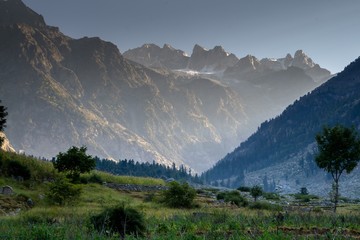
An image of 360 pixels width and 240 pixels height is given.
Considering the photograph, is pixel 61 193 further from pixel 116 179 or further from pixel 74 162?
Answer: pixel 116 179

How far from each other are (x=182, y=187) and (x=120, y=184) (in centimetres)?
3315

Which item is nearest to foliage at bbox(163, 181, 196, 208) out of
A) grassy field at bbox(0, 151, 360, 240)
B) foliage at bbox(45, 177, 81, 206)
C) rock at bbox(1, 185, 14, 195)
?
grassy field at bbox(0, 151, 360, 240)

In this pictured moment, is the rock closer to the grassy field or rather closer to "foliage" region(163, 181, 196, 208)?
the grassy field

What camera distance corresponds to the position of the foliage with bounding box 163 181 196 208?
1998 inches

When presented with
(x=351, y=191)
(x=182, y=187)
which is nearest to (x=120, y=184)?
(x=182, y=187)

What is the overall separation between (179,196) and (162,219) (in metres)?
24.8

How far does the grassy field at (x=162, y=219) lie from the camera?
15799mm

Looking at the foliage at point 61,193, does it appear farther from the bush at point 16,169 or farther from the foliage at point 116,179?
the foliage at point 116,179

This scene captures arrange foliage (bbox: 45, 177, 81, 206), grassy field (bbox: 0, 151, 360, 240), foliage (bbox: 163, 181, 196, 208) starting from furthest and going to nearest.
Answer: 1. foliage (bbox: 163, 181, 196, 208)
2. foliage (bbox: 45, 177, 81, 206)
3. grassy field (bbox: 0, 151, 360, 240)

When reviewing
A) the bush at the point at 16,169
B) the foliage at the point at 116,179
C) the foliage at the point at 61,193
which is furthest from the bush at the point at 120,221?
the foliage at the point at 116,179

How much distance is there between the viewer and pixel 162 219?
87.5 ft

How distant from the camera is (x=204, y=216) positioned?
26031 mm

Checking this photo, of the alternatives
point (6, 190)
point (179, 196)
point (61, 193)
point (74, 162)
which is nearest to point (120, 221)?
point (61, 193)

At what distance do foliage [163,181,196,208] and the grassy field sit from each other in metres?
1.43
